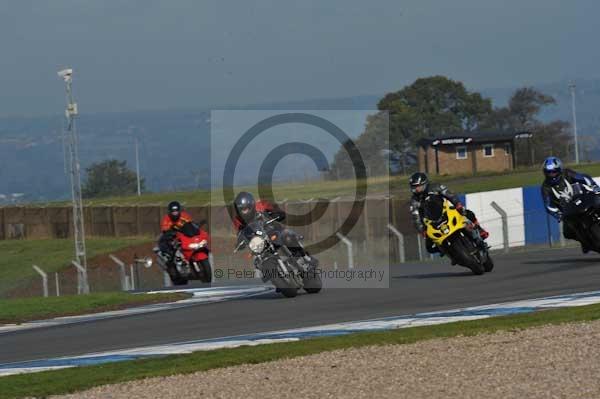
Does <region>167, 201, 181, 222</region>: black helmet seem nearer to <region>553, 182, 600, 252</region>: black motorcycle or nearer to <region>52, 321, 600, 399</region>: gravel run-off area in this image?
<region>553, 182, 600, 252</region>: black motorcycle

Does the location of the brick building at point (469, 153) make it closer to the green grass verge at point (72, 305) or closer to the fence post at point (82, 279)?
the fence post at point (82, 279)

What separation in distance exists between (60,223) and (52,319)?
48.9 meters

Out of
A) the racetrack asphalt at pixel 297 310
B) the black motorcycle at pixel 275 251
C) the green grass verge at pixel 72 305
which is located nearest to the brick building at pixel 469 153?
the green grass verge at pixel 72 305

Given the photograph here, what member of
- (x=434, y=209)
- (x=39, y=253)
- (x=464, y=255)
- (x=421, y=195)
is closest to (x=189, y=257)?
(x=421, y=195)

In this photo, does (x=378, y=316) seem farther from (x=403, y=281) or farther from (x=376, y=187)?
(x=376, y=187)

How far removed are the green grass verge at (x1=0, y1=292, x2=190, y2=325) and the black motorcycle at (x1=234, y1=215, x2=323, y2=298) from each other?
13.3 ft

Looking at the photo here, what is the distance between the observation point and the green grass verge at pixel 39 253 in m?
53.6

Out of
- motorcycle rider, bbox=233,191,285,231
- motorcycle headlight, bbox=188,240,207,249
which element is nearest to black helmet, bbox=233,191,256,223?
→ motorcycle rider, bbox=233,191,285,231


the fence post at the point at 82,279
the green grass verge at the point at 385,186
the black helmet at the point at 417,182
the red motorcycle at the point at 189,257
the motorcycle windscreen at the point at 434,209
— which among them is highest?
the green grass verge at the point at 385,186

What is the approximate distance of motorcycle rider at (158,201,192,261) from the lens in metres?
26.7

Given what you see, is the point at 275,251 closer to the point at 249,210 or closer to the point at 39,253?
the point at 249,210

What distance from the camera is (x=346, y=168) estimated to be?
5616 centimetres

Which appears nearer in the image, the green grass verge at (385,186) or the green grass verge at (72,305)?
the green grass verge at (72,305)

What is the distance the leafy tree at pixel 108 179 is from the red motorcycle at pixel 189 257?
294 feet
